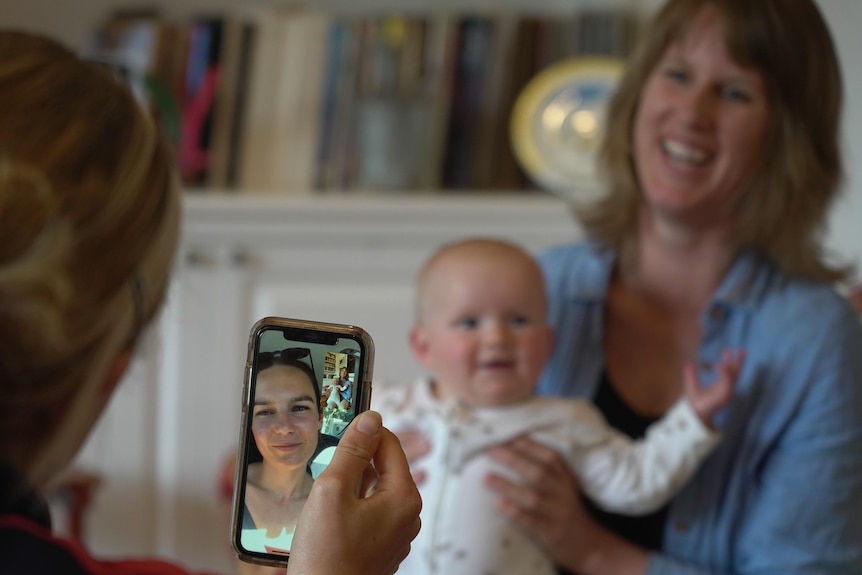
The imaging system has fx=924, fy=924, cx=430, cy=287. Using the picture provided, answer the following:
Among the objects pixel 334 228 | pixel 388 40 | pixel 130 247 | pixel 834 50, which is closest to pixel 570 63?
pixel 388 40

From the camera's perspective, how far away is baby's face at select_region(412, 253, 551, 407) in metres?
1.06

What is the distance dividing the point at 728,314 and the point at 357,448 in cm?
71

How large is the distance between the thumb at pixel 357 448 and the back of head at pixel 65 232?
0.59 feet

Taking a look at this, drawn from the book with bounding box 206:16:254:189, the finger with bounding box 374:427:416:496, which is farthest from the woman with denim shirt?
the book with bounding box 206:16:254:189

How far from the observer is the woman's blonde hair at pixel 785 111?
3.50ft

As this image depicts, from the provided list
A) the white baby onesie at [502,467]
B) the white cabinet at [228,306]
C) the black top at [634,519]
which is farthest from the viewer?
the white cabinet at [228,306]

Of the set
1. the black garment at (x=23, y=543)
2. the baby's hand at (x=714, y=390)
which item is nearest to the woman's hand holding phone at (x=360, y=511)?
the black garment at (x=23, y=543)

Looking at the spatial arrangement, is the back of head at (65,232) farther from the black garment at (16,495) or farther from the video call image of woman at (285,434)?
the video call image of woman at (285,434)

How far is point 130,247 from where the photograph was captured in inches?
24.4

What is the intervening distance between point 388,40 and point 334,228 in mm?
443

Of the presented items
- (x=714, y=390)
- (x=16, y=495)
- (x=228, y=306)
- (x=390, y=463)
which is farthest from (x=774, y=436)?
(x=228, y=306)

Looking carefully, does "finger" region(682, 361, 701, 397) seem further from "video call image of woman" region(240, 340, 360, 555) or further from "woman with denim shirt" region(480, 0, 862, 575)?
"video call image of woman" region(240, 340, 360, 555)

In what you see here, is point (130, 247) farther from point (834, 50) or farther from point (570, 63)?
point (570, 63)

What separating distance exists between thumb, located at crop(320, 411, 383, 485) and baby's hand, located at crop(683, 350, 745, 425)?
553mm
